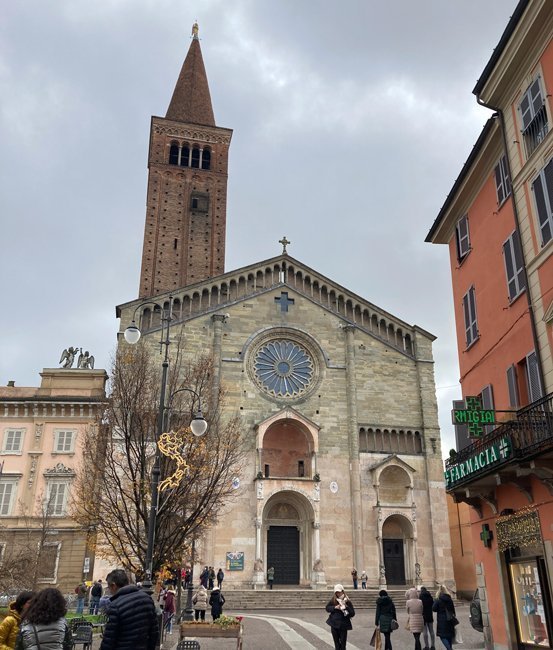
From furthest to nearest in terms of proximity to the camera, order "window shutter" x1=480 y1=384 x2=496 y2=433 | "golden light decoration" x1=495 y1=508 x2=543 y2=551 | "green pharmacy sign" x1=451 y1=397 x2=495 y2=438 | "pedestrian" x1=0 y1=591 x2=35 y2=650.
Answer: "window shutter" x1=480 y1=384 x2=496 y2=433, "green pharmacy sign" x1=451 y1=397 x2=495 y2=438, "golden light decoration" x1=495 y1=508 x2=543 y2=551, "pedestrian" x1=0 y1=591 x2=35 y2=650

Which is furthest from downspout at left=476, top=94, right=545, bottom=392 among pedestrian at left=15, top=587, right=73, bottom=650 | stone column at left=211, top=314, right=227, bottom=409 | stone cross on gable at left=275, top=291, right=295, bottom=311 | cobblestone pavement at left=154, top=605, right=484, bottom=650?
stone cross on gable at left=275, top=291, right=295, bottom=311

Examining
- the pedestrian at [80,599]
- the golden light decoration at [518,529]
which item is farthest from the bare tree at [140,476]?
the golden light decoration at [518,529]

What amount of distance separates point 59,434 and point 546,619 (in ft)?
92.1

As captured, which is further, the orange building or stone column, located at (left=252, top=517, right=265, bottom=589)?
stone column, located at (left=252, top=517, right=265, bottom=589)

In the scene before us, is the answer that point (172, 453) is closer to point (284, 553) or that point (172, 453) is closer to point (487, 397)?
point (487, 397)

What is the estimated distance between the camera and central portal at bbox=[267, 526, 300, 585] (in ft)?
110

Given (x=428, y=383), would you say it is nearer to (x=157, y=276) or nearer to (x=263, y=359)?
(x=263, y=359)

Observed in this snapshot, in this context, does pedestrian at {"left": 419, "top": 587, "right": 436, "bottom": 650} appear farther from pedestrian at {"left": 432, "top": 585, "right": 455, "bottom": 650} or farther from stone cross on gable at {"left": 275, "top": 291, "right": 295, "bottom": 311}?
stone cross on gable at {"left": 275, "top": 291, "right": 295, "bottom": 311}

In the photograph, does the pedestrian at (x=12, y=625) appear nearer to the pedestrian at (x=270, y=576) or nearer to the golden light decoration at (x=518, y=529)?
the golden light decoration at (x=518, y=529)

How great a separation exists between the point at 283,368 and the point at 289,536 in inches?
383

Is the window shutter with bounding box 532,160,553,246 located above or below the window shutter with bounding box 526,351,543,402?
above

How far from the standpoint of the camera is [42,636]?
568cm

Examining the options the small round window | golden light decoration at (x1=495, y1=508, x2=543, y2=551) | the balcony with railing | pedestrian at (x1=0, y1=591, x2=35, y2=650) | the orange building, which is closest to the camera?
pedestrian at (x1=0, y1=591, x2=35, y2=650)

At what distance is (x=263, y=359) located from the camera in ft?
121
